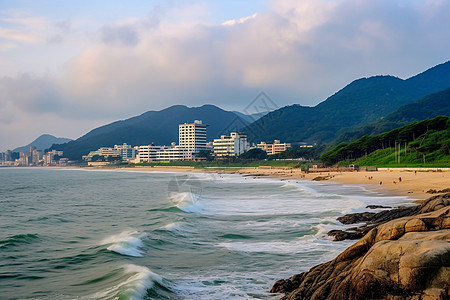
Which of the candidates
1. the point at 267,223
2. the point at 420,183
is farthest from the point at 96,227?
the point at 420,183

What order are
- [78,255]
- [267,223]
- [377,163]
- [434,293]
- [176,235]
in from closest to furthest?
[434,293], [78,255], [176,235], [267,223], [377,163]

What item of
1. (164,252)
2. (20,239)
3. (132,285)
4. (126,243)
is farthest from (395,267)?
(20,239)

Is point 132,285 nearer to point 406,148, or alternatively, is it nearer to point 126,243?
point 126,243

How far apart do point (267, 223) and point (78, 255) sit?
35.4 feet

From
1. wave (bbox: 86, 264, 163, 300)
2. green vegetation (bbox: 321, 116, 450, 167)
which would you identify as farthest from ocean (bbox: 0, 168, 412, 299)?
green vegetation (bbox: 321, 116, 450, 167)

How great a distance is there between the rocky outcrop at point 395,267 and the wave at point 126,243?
30.2ft

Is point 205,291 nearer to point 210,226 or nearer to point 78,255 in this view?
point 78,255

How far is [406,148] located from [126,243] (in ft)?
249

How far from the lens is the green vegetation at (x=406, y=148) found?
70.4 m

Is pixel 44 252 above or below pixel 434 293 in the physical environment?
below

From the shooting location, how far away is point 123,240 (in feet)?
61.2

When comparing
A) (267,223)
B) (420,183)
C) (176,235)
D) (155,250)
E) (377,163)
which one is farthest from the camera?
(377,163)

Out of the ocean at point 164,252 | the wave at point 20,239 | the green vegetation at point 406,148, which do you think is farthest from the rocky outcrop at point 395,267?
the green vegetation at point 406,148

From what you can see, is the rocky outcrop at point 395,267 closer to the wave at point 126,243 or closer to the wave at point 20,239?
the wave at point 126,243
